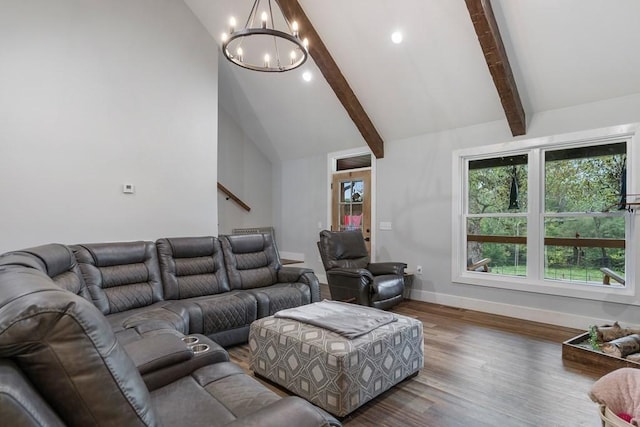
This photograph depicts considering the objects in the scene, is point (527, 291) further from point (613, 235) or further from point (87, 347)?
point (87, 347)

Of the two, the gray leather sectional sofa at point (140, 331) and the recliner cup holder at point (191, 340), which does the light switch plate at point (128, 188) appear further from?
the recliner cup holder at point (191, 340)

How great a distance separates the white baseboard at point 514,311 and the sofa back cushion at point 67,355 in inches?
174

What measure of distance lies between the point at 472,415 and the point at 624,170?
316 cm

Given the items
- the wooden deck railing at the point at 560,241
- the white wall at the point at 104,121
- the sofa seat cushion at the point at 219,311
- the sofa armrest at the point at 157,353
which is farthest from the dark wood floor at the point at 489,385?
the white wall at the point at 104,121

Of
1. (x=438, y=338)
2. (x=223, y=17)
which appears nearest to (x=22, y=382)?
(x=438, y=338)

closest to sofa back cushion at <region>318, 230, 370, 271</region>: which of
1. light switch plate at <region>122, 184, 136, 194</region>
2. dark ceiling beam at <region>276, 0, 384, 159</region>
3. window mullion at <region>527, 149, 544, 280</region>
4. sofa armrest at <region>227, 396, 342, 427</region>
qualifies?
dark ceiling beam at <region>276, 0, 384, 159</region>

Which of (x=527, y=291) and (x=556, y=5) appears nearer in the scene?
(x=556, y=5)

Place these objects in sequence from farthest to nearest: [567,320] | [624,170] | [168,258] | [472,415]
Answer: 1. [567,320]
2. [624,170]
3. [168,258]
4. [472,415]

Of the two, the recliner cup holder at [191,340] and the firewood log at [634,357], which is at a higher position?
the recliner cup holder at [191,340]

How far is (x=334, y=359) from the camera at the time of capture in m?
2.10

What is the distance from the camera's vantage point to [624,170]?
3629 millimetres

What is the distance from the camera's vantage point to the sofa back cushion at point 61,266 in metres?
2.15

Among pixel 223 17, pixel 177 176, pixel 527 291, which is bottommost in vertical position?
pixel 527 291

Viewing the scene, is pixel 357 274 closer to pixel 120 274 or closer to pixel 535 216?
pixel 535 216
